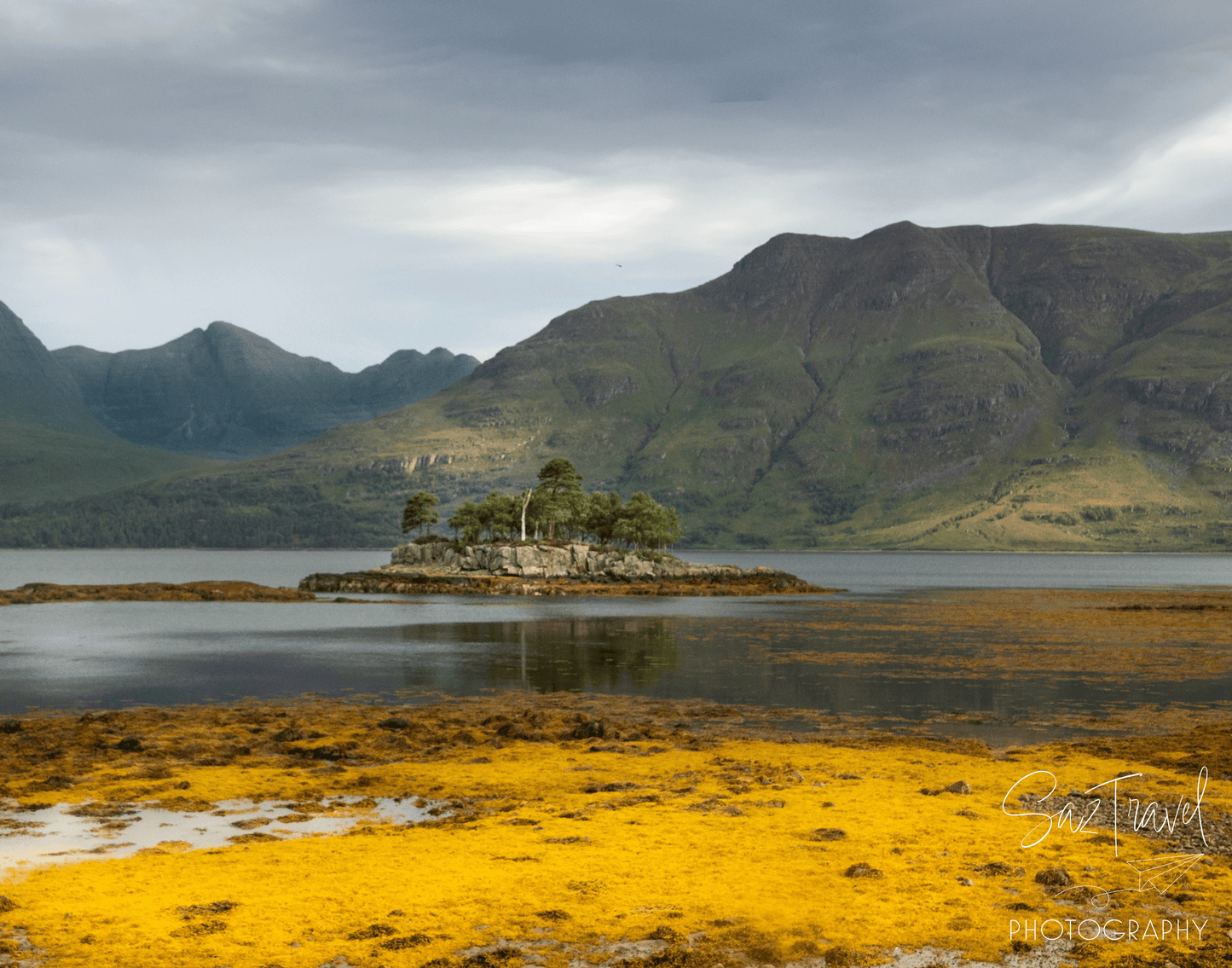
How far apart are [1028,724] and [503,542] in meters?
140

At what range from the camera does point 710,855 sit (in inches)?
744

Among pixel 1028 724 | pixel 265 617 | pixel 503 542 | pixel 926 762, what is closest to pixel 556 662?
pixel 1028 724

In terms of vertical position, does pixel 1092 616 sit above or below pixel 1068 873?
below

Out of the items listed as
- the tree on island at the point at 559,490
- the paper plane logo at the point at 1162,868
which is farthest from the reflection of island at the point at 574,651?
the tree on island at the point at 559,490

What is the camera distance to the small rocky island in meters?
147

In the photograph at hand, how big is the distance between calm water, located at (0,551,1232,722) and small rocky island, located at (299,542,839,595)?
4035 centimetres

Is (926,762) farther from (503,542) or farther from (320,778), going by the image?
(503,542)

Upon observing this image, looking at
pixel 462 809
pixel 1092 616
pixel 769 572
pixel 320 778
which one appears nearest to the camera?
pixel 462 809

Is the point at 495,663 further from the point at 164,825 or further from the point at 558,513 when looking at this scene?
the point at 558,513

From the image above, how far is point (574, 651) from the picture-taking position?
6556 cm

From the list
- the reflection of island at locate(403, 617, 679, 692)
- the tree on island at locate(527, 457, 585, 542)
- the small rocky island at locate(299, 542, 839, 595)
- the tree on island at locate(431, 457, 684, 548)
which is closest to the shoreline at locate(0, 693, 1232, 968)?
the reflection of island at locate(403, 617, 679, 692)

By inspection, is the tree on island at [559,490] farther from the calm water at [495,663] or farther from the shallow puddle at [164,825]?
the shallow puddle at [164,825]

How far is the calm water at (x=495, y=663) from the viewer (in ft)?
144

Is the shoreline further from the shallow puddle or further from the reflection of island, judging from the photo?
the reflection of island
